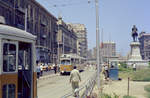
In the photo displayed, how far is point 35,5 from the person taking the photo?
57.5m

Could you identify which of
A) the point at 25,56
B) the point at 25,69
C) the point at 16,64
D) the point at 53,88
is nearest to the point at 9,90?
the point at 16,64

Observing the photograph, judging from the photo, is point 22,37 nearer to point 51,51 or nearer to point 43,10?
point 43,10

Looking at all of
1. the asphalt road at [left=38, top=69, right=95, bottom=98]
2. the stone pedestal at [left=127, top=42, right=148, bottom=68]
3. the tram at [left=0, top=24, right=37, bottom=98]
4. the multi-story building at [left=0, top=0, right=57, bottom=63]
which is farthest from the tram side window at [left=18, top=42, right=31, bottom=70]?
the stone pedestal at [left=127, top=42, right=148, bottom=68]

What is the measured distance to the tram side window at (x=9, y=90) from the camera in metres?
6.52

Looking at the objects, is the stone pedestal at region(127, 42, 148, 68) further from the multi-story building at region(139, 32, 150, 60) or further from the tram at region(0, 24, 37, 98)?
the multi-story building at region(139, 32, 150, 60)

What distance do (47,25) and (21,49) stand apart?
61.1 meters

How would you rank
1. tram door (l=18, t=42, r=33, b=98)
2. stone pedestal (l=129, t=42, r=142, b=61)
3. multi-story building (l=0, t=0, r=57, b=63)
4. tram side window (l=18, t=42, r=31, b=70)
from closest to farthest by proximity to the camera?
tram door (l=18, t=42, r=33, b=98), tram side window (l=18, t=42, r=31, b=70), multi-story building (l=0, t=0, r=57, b=63), stone pedestal (l=129, t=42, r=142, b=61)

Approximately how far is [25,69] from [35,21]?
162ft

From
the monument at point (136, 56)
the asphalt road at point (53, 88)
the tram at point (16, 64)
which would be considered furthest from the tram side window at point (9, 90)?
the monument at point (136, 56)

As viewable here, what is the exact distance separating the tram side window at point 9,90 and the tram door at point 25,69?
3.25 feet

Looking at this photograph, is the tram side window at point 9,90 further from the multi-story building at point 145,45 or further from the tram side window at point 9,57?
the multi-story building at point 145,45

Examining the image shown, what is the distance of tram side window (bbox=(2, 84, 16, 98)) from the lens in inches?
257

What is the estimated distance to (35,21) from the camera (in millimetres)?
56469

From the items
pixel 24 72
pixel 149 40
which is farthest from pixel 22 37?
pixel 149 40
